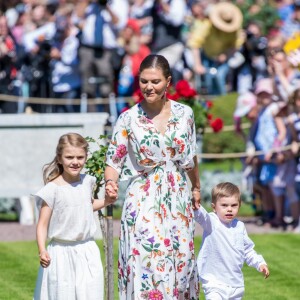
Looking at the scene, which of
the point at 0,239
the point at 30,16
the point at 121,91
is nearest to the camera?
the point at 0,239

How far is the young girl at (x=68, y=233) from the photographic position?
8.59m

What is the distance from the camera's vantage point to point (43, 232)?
8508 millimetres

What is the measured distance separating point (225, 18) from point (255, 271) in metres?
10.5

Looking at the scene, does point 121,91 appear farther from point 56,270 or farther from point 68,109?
point 56,270

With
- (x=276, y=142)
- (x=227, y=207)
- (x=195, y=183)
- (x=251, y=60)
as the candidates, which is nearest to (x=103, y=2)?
(x=251, y=60)

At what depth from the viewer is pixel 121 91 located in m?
21.2

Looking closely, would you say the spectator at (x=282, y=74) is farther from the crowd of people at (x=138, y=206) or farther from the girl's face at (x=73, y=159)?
the girl's face at (x=73, y=159)

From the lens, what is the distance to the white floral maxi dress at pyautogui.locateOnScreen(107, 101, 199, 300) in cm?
830

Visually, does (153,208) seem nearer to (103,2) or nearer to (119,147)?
(119,147)

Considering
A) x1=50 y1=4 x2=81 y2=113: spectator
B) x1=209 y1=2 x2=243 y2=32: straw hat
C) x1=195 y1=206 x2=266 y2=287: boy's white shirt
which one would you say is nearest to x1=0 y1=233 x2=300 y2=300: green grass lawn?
x1=195 y1=206 x2=266 y2=287: boy's white shirt

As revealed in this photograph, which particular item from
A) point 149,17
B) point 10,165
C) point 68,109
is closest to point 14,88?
Answer: point 68,109

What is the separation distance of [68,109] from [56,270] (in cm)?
1306

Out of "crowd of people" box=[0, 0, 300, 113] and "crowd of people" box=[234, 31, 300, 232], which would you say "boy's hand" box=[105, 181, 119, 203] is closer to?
"crowd of people" box=[234, 31, 300, 232]

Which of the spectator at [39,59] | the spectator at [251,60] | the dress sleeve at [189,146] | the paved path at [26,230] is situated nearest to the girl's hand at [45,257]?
the dress sleeve at [189,146]
